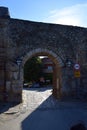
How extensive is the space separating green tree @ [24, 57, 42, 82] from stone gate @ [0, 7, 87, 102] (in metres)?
15.8

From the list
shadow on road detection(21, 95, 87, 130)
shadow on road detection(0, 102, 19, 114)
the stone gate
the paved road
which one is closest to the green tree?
the stone gate

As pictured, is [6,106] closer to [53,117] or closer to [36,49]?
[53,117]

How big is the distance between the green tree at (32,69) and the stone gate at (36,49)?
15831mm

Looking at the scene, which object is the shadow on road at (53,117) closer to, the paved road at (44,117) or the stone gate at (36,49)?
the paved road at (44,117)

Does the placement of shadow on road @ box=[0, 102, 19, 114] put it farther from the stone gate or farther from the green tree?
the green tree

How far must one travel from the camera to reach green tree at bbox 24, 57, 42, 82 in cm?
3131

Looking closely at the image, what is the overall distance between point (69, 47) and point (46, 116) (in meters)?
6.06

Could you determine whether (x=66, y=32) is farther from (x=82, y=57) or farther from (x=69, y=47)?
(x=82, y=57)

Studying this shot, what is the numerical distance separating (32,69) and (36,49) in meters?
17.1

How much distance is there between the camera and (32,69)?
3127 centimetres

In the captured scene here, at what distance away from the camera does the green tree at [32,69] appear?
31312 mm

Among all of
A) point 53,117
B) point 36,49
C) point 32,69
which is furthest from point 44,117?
point 32,69

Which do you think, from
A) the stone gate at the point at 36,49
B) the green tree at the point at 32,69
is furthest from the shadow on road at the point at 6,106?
the green tree at the point at 32,69

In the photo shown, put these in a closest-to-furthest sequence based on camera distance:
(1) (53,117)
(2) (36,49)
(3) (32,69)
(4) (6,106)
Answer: (1) (53,117)
(4) (6,106)
(2) (36,49)
(3) (32,69)
